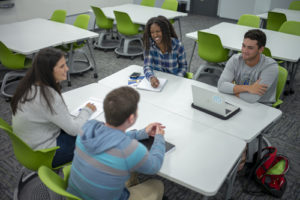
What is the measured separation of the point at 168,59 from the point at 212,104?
3.12ft

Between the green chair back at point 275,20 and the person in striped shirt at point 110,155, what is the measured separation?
4.25m

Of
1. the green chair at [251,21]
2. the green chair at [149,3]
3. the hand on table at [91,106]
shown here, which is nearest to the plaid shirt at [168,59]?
the hand on table at [91,106]

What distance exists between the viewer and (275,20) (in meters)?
4.76

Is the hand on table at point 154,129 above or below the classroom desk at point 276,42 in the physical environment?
below

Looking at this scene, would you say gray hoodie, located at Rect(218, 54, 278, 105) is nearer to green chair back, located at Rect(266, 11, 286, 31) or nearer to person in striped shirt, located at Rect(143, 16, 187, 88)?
person in striped shirt, located at Rect(143, 16, 187, 88)

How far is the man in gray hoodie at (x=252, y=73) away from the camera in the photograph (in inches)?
82.9

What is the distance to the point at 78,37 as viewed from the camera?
3668mm

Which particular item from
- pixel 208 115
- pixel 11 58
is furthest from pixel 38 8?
pixel 208 115

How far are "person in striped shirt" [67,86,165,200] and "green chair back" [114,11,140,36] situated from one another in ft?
11.2

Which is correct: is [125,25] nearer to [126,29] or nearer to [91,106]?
[126,29]

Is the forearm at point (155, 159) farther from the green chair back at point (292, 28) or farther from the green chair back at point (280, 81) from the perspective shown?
the green chair back at point (292, 28)

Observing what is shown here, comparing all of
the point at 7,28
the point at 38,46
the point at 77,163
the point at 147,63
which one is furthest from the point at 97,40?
the point at 77,163

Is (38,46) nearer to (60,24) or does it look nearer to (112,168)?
(60,24)

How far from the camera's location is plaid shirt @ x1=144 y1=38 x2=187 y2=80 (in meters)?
2.66
